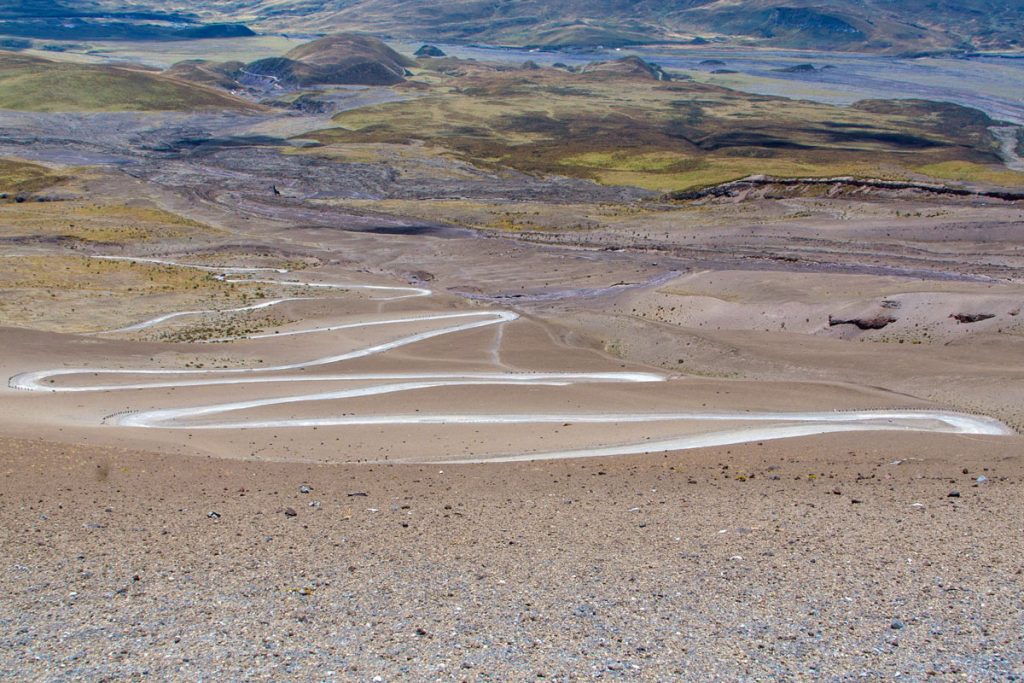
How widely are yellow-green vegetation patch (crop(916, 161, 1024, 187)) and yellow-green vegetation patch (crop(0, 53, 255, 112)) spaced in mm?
83190

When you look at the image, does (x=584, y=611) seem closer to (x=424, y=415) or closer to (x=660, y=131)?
(x=424, y=415)

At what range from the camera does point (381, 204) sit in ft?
241

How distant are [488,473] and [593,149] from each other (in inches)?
3448

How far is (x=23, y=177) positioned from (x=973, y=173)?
74.9 metres

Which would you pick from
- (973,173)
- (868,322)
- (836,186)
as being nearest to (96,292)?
(868,322)

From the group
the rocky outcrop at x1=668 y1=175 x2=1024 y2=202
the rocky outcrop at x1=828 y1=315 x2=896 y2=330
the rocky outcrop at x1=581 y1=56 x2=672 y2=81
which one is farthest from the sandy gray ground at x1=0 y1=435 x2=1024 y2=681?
the rocky outcrop at x1=581 y1=56 x2=672 y2=81

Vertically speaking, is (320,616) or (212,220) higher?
(320,616)

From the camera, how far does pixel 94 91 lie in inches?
4749

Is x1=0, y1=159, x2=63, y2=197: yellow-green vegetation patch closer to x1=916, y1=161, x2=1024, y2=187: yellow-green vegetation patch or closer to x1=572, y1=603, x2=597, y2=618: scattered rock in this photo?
x1=916, y1=161, x2=1024, y2=187: yellow-green vegetation patch

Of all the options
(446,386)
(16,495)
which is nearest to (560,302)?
(446,386)

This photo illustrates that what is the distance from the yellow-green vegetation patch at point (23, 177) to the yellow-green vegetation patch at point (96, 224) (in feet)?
21.5

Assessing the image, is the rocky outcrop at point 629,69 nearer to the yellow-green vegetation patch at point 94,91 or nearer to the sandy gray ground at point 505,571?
the yellow-green vegetation patch at point 94,91

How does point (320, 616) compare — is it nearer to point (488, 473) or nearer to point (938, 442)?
point (488, 473)

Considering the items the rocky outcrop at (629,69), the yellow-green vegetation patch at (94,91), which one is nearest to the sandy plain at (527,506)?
the yellow-green vegetation patch at (94,91)
